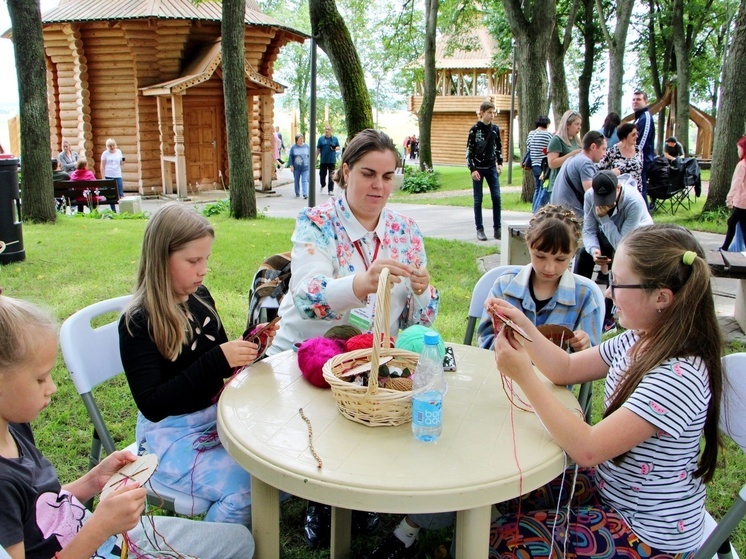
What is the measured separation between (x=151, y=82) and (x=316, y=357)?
647 inches

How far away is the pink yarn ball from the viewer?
83.4 inches

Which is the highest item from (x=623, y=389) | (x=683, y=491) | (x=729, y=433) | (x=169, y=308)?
(x=169, y=308)

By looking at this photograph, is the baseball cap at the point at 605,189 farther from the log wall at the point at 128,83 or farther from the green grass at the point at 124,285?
the log wall at the point at 128,83

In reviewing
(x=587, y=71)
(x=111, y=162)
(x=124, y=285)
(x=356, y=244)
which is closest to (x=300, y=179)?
(x=111, y=162)

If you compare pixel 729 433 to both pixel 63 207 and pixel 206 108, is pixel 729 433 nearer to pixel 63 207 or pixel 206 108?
Result: pixel 63 207

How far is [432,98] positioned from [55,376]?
17096 mm

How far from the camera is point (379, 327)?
177 cm

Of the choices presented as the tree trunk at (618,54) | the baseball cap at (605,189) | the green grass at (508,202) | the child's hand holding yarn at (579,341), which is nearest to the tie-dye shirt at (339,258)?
the child's hand holding yarn at (579,341)

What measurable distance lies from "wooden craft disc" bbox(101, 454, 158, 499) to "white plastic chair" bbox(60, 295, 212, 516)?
1.59ft

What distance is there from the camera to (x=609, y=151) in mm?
7371

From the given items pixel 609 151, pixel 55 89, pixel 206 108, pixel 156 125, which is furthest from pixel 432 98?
pixel 609 151

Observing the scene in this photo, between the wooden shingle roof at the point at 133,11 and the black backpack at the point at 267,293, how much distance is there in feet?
43.4

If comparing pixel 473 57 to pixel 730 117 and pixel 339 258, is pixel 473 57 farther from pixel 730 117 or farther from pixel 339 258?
pixel 339 258

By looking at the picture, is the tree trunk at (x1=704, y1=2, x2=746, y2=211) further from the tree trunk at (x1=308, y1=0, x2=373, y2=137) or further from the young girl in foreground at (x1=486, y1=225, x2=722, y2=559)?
the young girl in foreground at (x1=486, y1=225, x2=722, y2=559)
